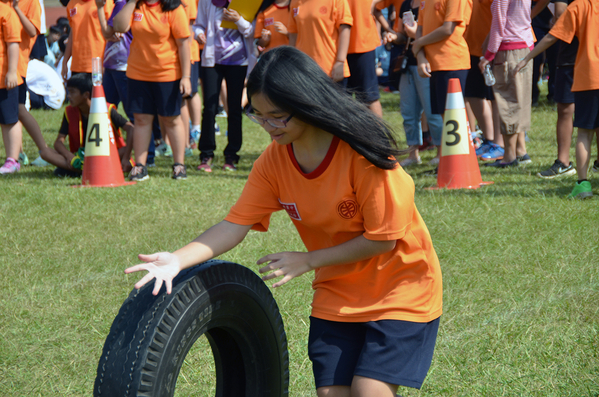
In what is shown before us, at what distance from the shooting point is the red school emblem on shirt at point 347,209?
2135 mm

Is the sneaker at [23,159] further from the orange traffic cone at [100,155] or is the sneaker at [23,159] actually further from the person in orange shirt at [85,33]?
the orange traffic cone at [100,155]

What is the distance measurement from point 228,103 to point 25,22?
2474 millimetres

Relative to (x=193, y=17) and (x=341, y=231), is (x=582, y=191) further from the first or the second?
(x=193, y=17)

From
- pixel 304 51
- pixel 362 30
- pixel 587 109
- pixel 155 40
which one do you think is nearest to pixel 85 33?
pixel 155 40

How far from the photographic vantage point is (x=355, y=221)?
2.17m

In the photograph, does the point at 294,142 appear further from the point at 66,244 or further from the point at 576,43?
the point at 576,43

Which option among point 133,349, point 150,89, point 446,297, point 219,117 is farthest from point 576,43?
point 219,117

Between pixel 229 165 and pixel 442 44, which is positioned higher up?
pixel 442 44

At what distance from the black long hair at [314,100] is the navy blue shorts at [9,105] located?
6.07 meters

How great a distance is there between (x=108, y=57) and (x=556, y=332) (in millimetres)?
6015

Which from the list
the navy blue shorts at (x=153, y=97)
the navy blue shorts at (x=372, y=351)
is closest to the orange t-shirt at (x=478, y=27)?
the navy blue shorts at (x=153, y=97)

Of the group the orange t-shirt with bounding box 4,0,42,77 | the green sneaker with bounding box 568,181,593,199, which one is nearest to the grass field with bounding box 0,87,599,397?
the green sneaker with bounding box 568,181,593,199

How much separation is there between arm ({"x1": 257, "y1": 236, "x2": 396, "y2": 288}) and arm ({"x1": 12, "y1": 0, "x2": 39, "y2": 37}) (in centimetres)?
637

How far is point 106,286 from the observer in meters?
3.92
